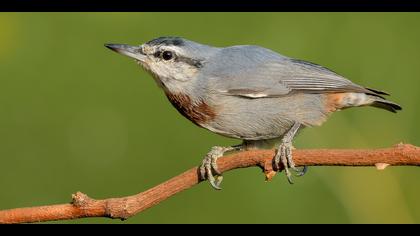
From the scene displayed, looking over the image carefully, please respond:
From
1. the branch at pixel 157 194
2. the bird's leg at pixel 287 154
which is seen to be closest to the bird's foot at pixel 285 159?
the bird's leg at pixel 287 154

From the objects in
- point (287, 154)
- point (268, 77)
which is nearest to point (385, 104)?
point (268, 77)

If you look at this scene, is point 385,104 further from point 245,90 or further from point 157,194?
point 157,194

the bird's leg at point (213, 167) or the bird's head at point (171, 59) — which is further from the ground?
the bird's head at point (171, 59)

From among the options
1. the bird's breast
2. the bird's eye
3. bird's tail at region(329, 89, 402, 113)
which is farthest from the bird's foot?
the bird's eye

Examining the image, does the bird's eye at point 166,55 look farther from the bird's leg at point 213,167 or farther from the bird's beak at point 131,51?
the bird's leg at point 213,167

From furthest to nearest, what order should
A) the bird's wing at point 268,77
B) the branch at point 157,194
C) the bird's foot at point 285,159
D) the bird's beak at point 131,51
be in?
the bird's wing at point 268,77 → the bird's beak at point 131,51 → the bird's foot at point 285,159 → the branch at point 157,194

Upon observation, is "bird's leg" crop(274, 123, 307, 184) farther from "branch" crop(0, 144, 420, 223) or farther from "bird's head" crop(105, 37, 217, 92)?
"bird's head" crop(105, 37, 217, 92)
